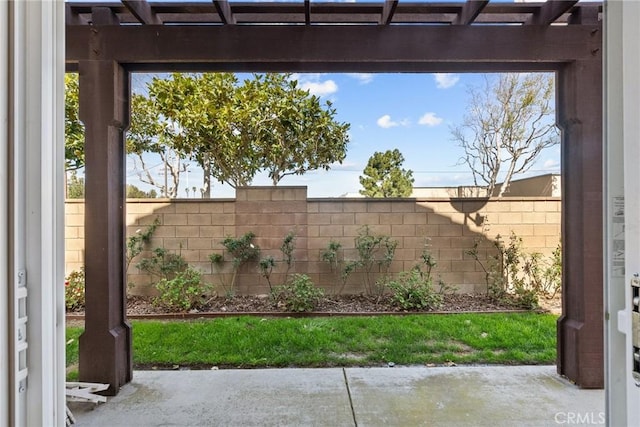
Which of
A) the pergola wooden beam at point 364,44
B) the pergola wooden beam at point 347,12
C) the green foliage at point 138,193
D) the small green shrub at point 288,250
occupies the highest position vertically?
the pergola wooden beam at point 347,12

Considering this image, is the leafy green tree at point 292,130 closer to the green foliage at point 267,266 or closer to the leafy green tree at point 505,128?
the green foliage at point 267,266

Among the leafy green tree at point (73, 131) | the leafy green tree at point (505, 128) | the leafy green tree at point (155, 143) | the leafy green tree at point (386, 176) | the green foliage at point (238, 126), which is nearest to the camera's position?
the leafy green tree at point (73, 131)

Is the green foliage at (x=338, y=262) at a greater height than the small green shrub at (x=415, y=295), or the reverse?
the green foliage at (x=338, y=262)

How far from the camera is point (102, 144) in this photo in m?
2.64

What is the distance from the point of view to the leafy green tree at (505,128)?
623 centimetres

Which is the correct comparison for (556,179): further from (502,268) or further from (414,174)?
(502,268)

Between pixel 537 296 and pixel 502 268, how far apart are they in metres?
0.55

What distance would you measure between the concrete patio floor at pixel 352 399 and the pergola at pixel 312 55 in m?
0.28

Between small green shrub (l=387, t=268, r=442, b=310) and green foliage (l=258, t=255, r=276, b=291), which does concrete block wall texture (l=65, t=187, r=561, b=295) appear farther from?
small green shrub (l=387, t=268, r=442, b=310)

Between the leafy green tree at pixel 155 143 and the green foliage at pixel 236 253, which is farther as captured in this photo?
the leafy green tree at pixel 155 143

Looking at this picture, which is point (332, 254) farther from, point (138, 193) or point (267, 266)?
point (138, 193)

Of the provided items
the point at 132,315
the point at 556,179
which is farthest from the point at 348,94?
the point at 132,315

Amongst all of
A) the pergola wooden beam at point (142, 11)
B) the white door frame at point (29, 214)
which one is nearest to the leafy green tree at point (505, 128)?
the pergola wooden beam at point (142, 11)

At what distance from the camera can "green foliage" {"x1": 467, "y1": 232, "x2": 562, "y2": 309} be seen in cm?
476
